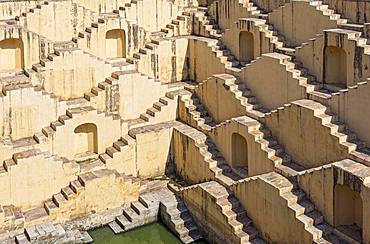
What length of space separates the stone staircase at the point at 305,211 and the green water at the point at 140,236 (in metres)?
3.19

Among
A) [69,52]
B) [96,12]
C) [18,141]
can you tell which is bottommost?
[18,141]

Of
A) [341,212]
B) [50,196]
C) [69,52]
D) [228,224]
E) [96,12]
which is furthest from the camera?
[96,12]

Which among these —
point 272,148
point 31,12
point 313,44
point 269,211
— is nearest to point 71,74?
point 31,12

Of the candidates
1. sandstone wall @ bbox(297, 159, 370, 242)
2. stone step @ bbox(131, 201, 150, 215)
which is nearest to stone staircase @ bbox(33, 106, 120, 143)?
stone step @ bbox(131, 201, 150, 215)

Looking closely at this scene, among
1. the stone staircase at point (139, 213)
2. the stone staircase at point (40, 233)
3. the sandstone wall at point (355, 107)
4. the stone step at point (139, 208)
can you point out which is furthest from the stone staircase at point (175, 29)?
the sandstone wall at point (355, 107)

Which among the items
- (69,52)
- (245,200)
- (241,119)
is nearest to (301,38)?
(241,119)

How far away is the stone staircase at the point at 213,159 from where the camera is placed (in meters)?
14.7

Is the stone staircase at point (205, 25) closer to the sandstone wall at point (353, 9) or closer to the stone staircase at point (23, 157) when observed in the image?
the sandstone wall at point (353, 9)

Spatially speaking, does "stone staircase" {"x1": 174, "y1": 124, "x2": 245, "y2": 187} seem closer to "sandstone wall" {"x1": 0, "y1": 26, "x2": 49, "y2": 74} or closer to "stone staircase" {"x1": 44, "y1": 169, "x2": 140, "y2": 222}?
"stone staircase" {"x1": 44, "y1": 169, "x2": 140, "y2": 222}

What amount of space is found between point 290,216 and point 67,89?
755 cm

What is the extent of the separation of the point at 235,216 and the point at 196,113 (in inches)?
176

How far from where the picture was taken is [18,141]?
49.5 feet

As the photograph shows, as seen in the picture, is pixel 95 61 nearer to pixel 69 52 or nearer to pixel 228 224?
pixel 69 52

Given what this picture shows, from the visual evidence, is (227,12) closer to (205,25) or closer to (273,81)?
(205,25)
